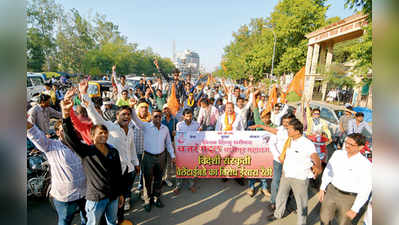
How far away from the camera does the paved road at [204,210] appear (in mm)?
3334

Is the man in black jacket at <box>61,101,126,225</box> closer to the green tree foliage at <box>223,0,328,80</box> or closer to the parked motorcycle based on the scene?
the parked motorcycle

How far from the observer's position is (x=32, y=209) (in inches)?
138

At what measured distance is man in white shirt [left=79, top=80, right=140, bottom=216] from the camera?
2666 millimetres

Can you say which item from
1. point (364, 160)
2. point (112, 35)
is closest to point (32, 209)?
point (364, 160)

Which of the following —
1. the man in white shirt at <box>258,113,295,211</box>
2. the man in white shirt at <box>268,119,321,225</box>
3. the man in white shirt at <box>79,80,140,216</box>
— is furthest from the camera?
the man in white shirt at <box>258,113,295,211</box>

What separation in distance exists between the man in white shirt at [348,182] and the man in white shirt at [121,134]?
9.64 feet

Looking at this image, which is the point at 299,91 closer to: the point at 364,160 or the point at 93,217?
the point at 364,160

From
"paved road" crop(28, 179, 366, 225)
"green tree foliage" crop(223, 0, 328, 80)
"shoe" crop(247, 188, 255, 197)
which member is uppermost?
"green tree foliage" crop(223, 0, 328, 80)

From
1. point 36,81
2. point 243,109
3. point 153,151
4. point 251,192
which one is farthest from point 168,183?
point 36,81

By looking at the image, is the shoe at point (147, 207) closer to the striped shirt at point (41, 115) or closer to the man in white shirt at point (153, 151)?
the man in white shirt at point (153, 151)

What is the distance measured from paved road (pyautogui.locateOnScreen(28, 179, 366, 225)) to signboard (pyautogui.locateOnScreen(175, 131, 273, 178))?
47 centimetres

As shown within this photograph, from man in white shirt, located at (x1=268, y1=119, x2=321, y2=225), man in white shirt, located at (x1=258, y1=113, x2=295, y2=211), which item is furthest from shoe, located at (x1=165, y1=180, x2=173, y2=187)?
man in white shirt, located at (x1=268, y1=119, x2=321, y2=225)

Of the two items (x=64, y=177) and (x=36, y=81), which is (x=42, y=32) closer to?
(x=36, y=81)

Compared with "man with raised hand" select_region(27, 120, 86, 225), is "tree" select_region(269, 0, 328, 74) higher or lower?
higher
